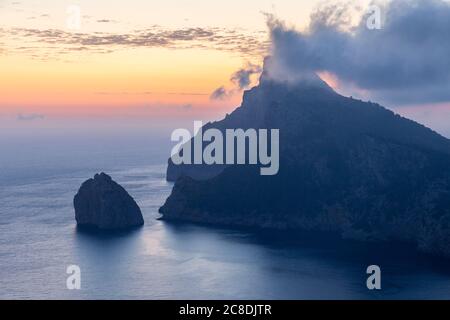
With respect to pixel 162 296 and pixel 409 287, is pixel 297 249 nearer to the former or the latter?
pixel 409 287

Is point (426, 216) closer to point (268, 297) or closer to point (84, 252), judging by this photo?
point (268, 297)

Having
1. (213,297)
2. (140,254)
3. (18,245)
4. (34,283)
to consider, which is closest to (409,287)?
(213,297)

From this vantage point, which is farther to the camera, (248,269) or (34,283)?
(248,269)

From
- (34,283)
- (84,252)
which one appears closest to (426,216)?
(84,252)
